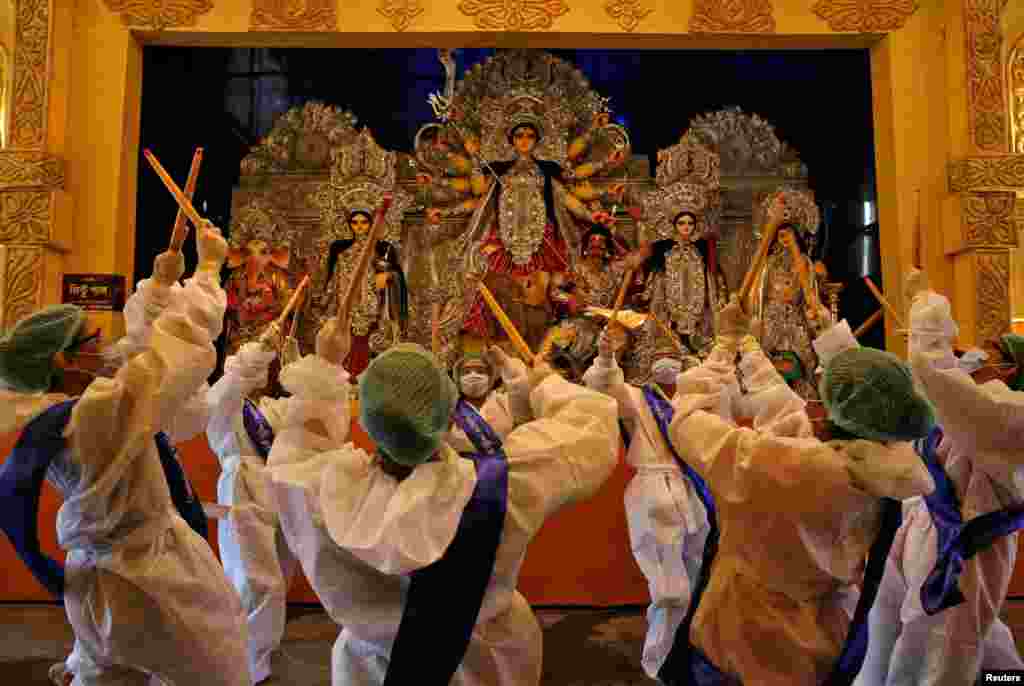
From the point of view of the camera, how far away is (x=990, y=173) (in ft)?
20.2

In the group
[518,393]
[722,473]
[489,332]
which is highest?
[489,332]

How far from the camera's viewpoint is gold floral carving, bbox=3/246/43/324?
593 centimetres

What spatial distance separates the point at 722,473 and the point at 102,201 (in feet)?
19.2

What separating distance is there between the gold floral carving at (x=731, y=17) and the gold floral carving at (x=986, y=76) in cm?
142

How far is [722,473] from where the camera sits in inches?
78.2

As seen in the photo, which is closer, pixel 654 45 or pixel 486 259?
pixel 654 45

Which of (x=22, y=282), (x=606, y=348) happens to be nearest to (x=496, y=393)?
(x=606, y=348)

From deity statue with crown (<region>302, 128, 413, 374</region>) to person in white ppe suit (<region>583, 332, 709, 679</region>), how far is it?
391cm

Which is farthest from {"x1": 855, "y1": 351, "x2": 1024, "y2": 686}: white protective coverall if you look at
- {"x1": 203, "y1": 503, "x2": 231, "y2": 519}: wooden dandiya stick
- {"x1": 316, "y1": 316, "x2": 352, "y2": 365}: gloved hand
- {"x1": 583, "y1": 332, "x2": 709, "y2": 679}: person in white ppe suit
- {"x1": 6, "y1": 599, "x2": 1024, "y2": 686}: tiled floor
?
{"x1": 203, "y1": 503, "x2": 231, "y2": 519}: wooden dandiya stick

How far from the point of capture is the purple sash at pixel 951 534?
2.56 m

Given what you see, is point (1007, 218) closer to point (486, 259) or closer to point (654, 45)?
point (654, 45)

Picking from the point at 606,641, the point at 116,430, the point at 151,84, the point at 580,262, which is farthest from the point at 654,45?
the point at 116,430

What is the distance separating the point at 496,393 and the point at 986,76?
490 cm

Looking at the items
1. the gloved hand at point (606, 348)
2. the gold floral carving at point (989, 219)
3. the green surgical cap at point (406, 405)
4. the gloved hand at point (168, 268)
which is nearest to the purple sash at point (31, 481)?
the gloved hand at point (168, 268)
